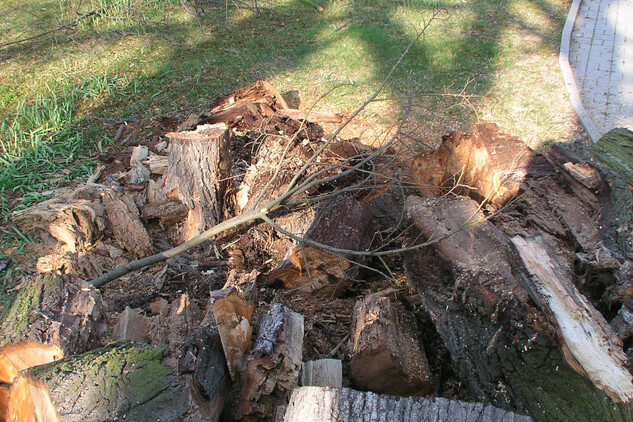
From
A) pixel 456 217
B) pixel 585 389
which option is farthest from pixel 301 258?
Result: pixel 585 389

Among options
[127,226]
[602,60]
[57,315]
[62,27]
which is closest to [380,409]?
[57,315]

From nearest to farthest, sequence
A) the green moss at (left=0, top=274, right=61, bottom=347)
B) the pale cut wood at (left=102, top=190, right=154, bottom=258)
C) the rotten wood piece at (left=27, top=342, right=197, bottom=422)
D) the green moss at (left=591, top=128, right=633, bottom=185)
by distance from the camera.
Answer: the rotten wood piece at (left=27, top=342, right=197, bottom=422), the green moss at (left=0, top=274, right=61, bottom=347), the green moss at (left=591, top=128, right=633, bottom=185), the pale cut wood at (left=102, top=190, right=154, bottom=258)

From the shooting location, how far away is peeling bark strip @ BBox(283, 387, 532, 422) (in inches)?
75.6

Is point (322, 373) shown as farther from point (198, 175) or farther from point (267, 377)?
point (198, 175)

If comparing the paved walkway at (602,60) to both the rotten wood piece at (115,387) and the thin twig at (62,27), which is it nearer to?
the rotten wood piece at (115,387)

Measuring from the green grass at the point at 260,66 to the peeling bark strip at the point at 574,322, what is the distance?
229 cm

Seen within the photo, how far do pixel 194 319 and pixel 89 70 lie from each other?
15.6 feet

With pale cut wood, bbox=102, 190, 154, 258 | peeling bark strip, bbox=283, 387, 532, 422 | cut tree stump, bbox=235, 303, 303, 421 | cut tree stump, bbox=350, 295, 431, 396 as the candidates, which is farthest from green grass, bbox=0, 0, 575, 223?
peeling bark strip, bbox=283, 387, 532, 422

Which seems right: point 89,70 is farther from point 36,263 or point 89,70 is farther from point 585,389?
point 585,389

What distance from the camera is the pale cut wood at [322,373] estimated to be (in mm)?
2480

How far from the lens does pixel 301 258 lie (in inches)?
128

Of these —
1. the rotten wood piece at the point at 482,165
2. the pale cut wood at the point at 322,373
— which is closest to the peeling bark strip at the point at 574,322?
the rotten wood piece at the point at 482,165

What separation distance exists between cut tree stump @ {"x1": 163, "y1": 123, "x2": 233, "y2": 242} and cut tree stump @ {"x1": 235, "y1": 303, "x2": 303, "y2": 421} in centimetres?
155

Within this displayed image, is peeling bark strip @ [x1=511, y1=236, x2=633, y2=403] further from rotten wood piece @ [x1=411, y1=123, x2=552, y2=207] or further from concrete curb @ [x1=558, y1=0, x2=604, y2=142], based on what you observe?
concrete curb @ [x1=558, y1=0, x2=604, y2=142]
